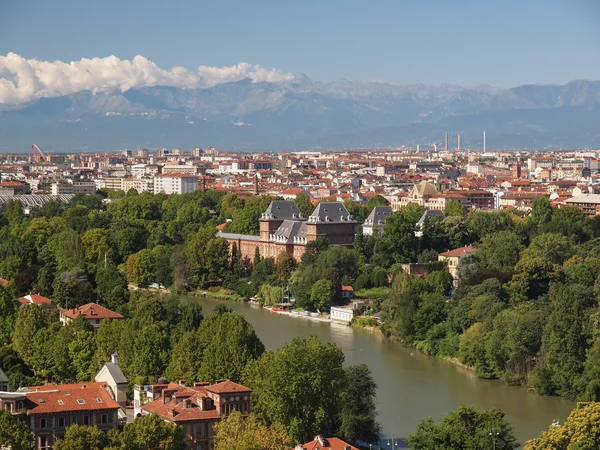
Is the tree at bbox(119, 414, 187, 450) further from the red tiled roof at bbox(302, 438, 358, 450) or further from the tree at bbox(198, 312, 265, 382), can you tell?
the tree at bbox(198, 312, 265, 382)

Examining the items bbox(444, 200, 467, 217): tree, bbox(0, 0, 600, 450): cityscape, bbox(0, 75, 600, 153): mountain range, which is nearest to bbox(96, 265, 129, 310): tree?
bbox(0, 0, 600, 450): cityscape

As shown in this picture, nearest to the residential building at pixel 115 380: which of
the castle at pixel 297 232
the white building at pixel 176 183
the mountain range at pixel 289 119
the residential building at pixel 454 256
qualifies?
the residential building at pixel 454 256

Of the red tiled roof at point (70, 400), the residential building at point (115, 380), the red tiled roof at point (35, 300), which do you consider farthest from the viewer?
the red tiled roof at point (35, 300)

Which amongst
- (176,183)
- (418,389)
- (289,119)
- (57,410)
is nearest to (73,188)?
(176,183)

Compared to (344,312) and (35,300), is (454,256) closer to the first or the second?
(344,312)

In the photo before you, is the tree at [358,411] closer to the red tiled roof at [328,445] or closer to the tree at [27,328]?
the red tiled roof at [328,445]
